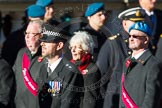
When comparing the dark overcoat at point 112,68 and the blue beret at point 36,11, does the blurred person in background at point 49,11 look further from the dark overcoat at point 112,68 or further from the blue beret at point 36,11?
the dark overcoat at point 112,68

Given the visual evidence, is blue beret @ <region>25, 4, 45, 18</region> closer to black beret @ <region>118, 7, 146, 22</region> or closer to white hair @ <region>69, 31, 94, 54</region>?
black beret @ <region>118, 7, 146, 22</region>

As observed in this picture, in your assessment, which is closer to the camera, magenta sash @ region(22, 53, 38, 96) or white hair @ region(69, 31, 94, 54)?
white hair @ region(69, 31, 94, 54)

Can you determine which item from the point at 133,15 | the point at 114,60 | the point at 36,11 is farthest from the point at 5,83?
the point at 36,11

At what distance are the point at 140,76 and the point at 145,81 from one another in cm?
8

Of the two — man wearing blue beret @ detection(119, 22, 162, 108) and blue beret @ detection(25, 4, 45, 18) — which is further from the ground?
blue beret @ detection(25, 4, 45, 18)

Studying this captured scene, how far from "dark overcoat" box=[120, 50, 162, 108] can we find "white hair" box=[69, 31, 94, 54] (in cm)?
54

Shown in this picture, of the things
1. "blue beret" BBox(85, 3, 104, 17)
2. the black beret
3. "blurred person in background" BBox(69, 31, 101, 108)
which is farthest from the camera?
"blue beret" BBox(85, 3, 104, 17)

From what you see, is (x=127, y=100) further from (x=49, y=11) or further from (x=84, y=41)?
(x=49, y=11)

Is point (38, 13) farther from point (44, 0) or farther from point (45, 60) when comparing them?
point (45, 60)

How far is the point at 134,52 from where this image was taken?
6785 millimetres

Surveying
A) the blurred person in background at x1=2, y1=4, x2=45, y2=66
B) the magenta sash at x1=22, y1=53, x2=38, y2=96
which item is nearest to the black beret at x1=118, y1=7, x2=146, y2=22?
the blurred person in background at x1=2, y1=4, x2=45, y2=66

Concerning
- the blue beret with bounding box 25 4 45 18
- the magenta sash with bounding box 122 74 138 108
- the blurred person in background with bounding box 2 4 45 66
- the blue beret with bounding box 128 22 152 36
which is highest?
the blue beret with bounding box 128 22 152 36

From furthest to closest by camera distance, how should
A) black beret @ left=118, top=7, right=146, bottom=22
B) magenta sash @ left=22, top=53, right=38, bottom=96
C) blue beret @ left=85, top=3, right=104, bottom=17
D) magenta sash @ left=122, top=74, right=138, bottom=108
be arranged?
blue beret @ left=85, top=3, right=104, bottom=17 → black beret @ left=118, top=7, right=146, bottom=22 → magenta sash @ left=22, top=53, right=38, bottom=96 → magenta sash @ left=122, top=74, right=138, bottom=108

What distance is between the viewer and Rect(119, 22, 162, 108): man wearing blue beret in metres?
6.43
